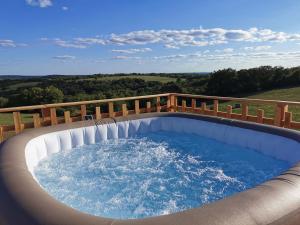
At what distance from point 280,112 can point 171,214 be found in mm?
3897

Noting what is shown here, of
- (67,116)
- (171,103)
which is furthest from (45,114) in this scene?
(171,103)

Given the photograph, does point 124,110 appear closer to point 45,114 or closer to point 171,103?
point 171,103

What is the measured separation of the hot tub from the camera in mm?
1861

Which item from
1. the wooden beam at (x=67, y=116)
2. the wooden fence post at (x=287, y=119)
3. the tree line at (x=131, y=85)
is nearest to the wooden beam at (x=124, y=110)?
the wooden beam at (x=67, y=116)

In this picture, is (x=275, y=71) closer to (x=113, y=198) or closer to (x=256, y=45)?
(x=256, y=45)

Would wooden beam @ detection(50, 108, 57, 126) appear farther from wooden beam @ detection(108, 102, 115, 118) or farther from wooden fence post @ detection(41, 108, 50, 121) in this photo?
wooden beam @ detection(108, 102, 115, 118)

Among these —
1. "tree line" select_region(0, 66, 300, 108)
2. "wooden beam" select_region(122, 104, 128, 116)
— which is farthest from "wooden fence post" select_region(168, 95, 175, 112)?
"tree line" select_region(0, 66, 300, 108)

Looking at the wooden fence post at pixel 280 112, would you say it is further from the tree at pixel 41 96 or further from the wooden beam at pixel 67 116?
the tree at pixel 41 96

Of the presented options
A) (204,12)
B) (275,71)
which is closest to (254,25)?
(204,12)

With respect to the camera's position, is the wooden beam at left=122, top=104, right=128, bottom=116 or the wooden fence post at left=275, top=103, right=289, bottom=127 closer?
the wooden fence post at left=275, top=103, right=289, bottom=127

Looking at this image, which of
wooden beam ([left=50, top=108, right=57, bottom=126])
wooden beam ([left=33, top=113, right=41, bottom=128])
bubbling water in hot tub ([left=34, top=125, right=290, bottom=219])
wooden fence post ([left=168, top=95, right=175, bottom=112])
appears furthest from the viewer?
wooden fence post ([left=168, top=95, right=175, bottom=112])

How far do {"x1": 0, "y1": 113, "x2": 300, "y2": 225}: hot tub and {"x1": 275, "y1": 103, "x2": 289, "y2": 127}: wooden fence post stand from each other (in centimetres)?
50

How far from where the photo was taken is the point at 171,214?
188 cm

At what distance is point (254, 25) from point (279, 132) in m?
12.7
